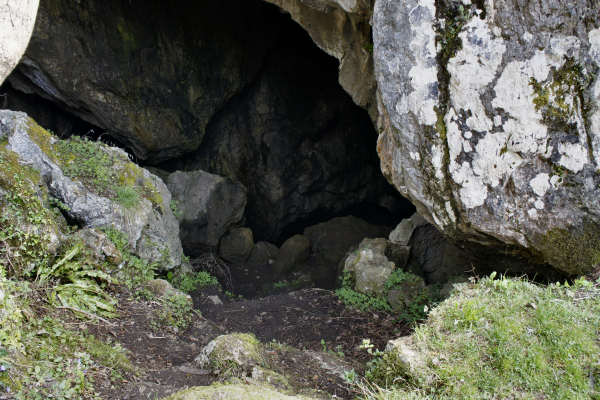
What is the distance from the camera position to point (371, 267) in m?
6.58

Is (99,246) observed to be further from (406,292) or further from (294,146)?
(294,146)

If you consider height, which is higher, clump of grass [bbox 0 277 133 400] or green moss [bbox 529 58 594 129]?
green moss [bbox 529 58 594 129]

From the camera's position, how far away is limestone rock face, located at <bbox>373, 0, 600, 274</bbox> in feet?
13.4

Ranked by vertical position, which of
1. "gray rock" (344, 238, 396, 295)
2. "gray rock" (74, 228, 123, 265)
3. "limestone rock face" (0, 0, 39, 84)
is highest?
"limestone rock face" (0, 0, 39, 84)

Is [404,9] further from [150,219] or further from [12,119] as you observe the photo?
[12,119]

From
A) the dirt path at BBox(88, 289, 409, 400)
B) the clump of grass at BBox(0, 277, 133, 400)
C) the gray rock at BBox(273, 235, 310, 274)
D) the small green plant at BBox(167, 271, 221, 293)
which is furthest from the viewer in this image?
the gray rock at BBox(273, 235, 310, 274)

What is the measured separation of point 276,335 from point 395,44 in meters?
3.85

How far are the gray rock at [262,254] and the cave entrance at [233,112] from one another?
0.10 feet

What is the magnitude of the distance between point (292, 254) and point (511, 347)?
23.5ft

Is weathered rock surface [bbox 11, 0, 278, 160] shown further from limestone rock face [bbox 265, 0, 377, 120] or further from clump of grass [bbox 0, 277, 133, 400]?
clump of grass [bbox 0, 277, 133, 400]

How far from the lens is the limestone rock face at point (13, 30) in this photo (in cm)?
258

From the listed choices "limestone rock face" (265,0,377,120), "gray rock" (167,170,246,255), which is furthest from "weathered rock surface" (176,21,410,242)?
"limestone rock face" (265,0,377,120)

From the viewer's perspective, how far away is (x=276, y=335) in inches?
221

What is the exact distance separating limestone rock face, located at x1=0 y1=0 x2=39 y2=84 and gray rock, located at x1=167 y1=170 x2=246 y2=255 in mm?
6225
